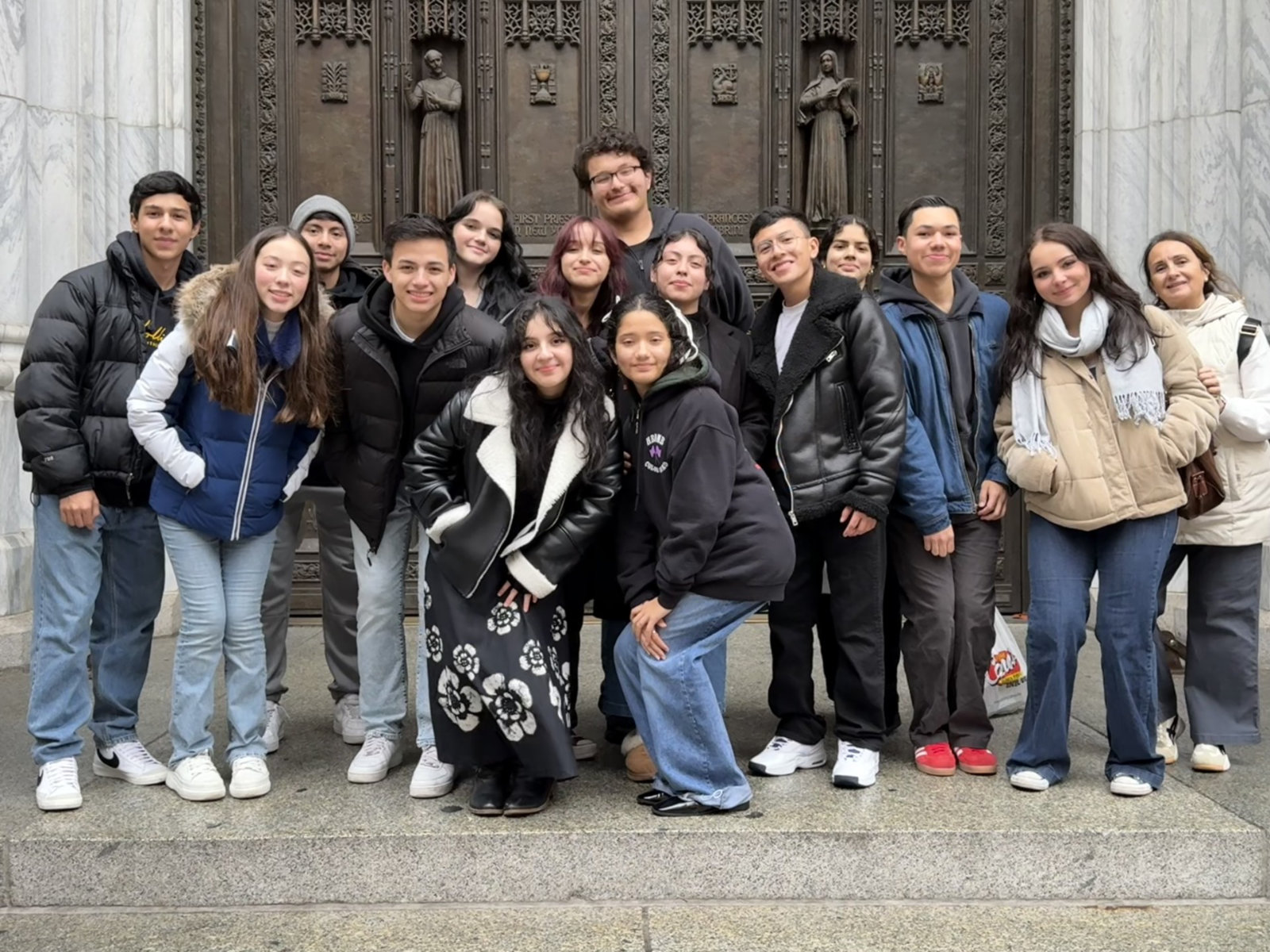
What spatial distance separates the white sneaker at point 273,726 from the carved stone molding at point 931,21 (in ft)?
18.1

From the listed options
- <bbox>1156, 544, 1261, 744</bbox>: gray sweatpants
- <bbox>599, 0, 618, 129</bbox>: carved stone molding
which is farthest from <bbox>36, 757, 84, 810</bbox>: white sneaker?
<bbox>599, 0, 618, 129</bbox>: carved stone molding

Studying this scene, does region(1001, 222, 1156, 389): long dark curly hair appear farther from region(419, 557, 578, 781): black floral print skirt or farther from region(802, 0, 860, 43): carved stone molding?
region(802, 0, 860, 43): carved stone molding

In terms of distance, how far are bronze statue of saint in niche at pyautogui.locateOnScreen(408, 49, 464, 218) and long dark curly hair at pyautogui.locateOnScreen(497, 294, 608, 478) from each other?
12.8ft

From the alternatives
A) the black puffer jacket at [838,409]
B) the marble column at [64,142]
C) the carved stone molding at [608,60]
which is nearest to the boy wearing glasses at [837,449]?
the black puffer jacket at [838,409]

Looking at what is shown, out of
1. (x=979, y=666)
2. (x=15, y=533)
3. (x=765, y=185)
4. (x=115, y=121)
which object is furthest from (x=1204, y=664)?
(x=115, y=121)

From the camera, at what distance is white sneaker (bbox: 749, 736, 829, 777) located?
4246mm

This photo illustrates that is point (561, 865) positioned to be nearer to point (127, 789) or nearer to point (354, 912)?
point (354, 912)

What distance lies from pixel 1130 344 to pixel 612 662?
209cm

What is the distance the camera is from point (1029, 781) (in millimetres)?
4062

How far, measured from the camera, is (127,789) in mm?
4133

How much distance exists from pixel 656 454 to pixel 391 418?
0.96m

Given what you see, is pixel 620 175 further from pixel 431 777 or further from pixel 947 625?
pixel 431 777

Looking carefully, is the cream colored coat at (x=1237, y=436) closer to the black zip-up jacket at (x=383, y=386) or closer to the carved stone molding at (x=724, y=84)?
the black zip-up jacket at (x=383, y=386)

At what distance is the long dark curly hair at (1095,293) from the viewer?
13.3 feet
